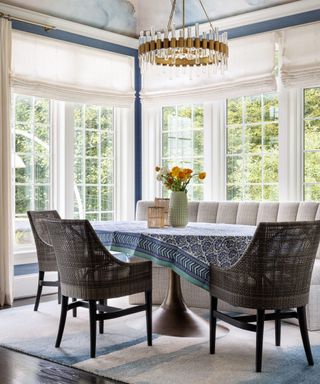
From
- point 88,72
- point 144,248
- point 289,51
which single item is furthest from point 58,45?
point 144,248

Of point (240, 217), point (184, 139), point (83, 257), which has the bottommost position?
point (83, 257)

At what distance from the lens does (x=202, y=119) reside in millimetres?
6434

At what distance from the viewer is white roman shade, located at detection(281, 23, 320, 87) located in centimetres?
534

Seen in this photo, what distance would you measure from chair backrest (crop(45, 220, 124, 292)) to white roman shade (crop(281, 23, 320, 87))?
9.18ft

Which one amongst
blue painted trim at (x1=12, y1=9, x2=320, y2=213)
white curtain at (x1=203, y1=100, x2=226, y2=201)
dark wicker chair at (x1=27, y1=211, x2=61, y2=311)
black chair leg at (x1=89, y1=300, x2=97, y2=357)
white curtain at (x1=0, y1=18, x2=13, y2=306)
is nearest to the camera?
black chair leg at (x1=89, y1=300, x2=97, y2=357)

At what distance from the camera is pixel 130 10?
6.68m

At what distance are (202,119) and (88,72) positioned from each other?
133 cm

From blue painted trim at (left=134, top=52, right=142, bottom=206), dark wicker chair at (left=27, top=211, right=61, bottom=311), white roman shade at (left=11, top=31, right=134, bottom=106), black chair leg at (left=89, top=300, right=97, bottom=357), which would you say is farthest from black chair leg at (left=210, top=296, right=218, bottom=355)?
blue painted trim at (left=134, top=52, right=142, bottom=206)

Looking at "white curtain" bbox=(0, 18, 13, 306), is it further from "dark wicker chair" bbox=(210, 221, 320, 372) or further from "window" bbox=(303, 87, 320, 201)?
"window" bbox=(303, 87, 320, 201)

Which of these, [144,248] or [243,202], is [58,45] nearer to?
[243,202]

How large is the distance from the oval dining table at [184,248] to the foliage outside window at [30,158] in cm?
170

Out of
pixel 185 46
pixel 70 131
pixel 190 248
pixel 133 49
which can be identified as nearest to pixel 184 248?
pixel 190 248

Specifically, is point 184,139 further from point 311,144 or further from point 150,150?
point 311,144

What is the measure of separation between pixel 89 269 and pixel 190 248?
647 millimetres
